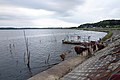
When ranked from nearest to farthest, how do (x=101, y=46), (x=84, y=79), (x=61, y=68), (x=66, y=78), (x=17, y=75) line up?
(x=84, y=79), (x=66, y=78), (x=61, y=68), (x=17, y=75), (x=101, y=46)

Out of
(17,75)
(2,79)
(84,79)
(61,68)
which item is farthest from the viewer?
(17,75)

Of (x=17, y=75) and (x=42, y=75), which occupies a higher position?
(x=42, y=75)

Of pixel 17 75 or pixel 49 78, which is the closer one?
pixel 49 78

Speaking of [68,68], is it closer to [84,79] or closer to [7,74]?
[84,79]

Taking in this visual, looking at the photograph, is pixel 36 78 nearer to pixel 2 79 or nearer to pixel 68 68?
pixel 68 68

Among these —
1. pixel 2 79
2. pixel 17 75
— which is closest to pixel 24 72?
pixel 17 75

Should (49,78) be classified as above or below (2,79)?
above

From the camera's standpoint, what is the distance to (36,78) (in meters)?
14.5

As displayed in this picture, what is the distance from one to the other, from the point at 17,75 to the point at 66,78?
12.8 m

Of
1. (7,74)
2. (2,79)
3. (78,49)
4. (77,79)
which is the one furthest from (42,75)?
(78,49)

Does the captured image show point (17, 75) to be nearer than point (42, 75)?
No

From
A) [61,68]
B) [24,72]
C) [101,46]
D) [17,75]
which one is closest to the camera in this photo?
[61,68]

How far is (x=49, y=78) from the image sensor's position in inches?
571

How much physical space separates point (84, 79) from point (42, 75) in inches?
164
